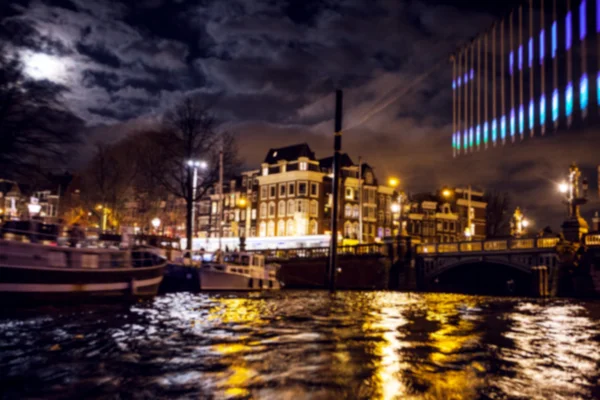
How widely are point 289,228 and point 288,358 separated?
72.8 metres

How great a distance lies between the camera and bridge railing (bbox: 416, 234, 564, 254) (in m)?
39.4

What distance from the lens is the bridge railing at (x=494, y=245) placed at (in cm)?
3938

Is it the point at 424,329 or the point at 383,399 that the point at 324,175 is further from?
the point at 383,399

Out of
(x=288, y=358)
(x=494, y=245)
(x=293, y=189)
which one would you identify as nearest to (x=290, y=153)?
(x=293, y=189)

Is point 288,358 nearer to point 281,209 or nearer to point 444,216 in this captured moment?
point 281,209

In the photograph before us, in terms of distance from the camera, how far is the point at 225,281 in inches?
1452

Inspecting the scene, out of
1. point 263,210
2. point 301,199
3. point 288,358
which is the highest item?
point 301,199

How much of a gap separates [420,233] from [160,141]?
63.2m

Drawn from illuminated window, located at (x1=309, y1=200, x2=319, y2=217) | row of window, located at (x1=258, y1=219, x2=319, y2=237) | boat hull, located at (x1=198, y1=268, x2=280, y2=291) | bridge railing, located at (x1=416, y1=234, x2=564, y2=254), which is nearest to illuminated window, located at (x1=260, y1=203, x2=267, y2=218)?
row of window, located at (x1=258, y1=219, x2=319, y2=237)

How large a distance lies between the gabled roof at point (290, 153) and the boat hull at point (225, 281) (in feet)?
152

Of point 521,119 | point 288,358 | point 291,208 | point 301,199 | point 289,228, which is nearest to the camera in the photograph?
point 288,358

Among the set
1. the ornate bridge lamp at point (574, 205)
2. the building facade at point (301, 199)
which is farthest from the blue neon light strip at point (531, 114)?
the building facade at point (301, 199)

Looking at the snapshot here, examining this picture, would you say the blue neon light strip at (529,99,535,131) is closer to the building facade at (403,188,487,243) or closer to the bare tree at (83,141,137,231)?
the bare tree at (83,141,137,231)

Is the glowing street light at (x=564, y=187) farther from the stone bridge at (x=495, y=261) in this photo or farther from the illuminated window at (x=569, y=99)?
the illuminated window at (x=569, y=99)
